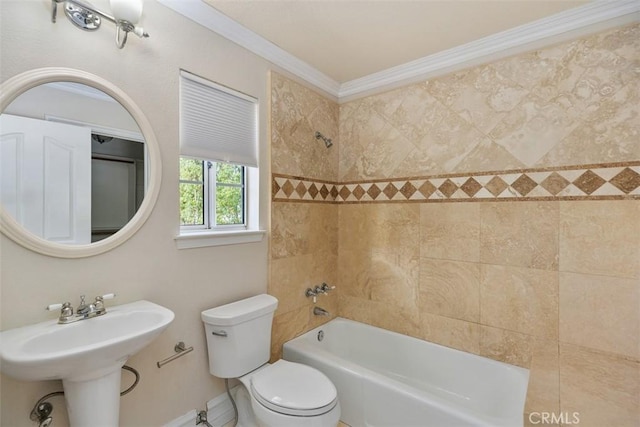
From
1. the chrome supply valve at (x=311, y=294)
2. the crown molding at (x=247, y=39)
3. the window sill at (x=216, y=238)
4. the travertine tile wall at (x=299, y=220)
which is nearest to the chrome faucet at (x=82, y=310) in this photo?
the window sill at (x=216, y=238)

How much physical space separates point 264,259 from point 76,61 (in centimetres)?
141

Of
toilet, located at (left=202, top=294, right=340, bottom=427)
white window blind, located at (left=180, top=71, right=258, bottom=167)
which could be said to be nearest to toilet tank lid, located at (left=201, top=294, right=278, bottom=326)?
toilet, located at (left=202, top=294, right=340, bottom=427)

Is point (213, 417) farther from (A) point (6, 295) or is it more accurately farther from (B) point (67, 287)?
(A) point (6, 295)

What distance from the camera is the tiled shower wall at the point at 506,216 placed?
1.55 meters

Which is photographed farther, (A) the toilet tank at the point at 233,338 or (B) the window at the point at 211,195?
(B) the window at the point at 211,195

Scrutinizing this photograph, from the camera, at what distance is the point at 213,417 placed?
1724mm

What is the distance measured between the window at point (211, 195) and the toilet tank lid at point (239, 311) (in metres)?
0.51

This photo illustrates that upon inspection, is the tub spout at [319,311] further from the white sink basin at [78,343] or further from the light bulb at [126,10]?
the light bulb at [126,10]

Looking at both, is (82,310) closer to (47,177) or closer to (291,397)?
(47,177)

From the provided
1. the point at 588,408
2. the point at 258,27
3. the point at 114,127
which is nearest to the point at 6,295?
the point at 114,127

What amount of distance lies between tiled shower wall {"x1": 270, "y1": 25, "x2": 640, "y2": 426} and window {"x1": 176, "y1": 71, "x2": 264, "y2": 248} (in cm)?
21

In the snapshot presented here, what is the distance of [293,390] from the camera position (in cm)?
148

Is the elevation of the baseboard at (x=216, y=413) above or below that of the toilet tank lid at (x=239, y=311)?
below

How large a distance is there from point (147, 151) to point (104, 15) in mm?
572
